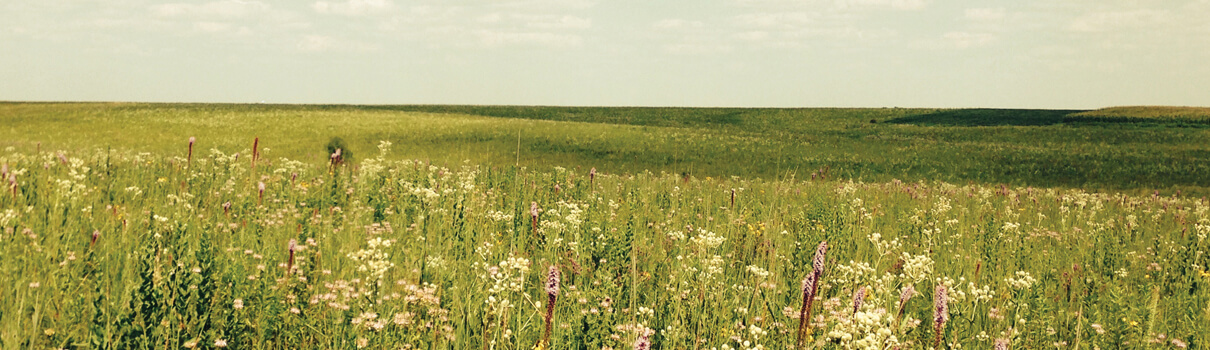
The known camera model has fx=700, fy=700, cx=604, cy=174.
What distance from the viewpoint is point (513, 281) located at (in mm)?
2939

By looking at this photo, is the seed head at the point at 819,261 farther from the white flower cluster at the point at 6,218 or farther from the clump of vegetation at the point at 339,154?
the clump of vegetation at the point at 339,154

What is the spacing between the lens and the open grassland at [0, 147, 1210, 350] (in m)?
2.66

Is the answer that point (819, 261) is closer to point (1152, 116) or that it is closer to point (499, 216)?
point (499, 216)

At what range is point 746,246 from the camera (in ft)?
17.2

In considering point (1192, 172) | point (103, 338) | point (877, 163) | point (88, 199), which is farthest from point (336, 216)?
point (1192, 172)

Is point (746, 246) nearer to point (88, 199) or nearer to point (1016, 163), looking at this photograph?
point (88, 199)

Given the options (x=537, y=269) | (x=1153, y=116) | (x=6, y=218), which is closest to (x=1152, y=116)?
(x=1153, y=116)

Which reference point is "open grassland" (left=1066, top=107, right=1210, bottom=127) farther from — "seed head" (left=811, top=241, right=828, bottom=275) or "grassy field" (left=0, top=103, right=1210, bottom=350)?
"seed head" (left=811, top=241, right=828, bottom=275)

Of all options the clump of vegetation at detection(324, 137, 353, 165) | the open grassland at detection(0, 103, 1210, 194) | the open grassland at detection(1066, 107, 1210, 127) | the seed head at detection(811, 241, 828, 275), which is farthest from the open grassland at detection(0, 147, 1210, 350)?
the open grassland at detection(1066, 107, 1210, 127)

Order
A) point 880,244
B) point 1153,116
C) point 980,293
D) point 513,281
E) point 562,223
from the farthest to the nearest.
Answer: point 1153,116, point 562,223, point 880,244, point 980,293, point 513,281

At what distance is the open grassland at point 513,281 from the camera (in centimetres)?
266

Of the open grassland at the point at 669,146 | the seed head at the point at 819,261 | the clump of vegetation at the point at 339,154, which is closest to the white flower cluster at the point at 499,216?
the clump of vegetation at the point at 339,154

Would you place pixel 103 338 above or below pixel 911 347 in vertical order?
above

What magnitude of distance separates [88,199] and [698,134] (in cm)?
3398
